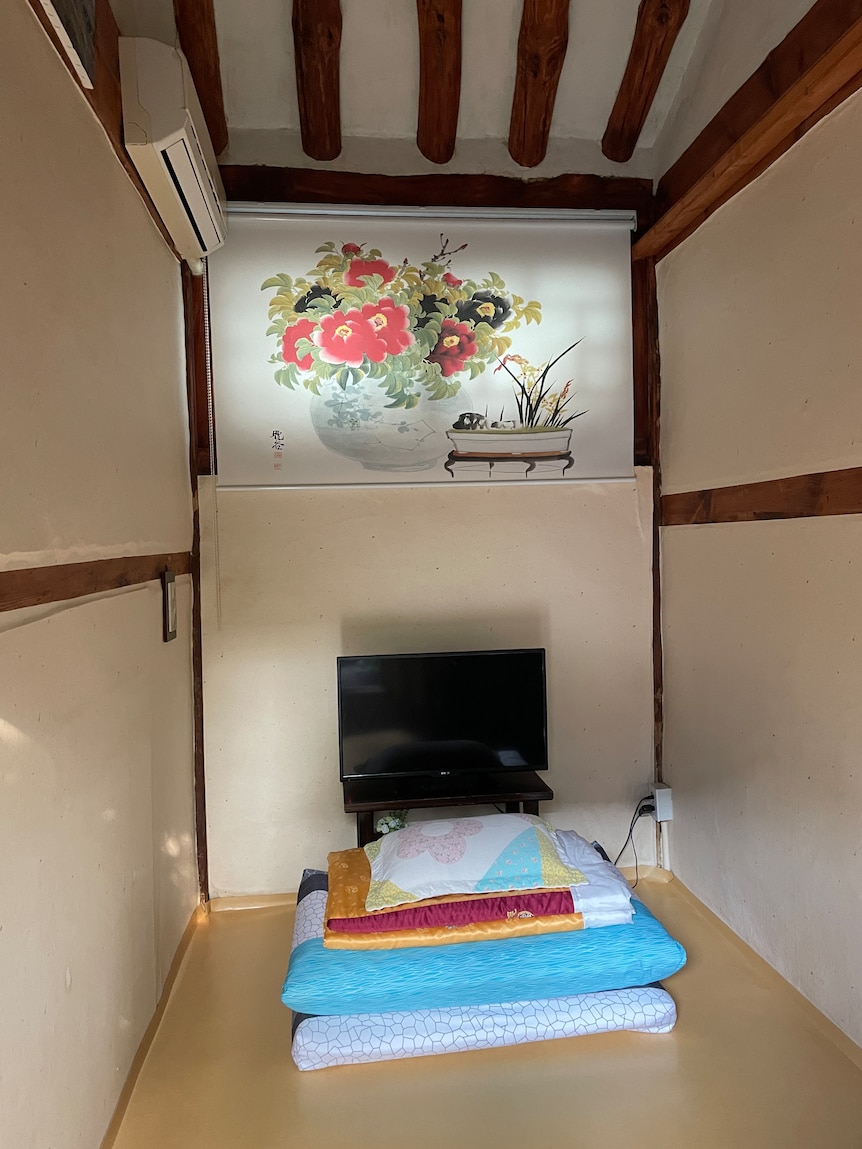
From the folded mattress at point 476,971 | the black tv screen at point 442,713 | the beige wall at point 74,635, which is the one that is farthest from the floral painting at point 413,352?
the folded mattress at point 476,971

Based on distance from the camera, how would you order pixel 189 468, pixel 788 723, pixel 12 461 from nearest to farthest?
pixel 12 461
pixel 788 723
pixel 189 468

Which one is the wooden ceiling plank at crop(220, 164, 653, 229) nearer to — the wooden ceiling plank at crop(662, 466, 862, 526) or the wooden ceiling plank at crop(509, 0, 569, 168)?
the wooden ceiling plank at crop(509, 0, 569, 168)

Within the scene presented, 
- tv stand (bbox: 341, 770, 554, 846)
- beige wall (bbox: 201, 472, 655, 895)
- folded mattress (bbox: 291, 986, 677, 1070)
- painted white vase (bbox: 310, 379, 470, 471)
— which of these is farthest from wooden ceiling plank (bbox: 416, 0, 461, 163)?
folded mattress (bbox: 291, 986, 677, 1070)

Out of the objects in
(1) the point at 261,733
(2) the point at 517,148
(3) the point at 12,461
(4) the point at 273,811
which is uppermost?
(2) the point at 517,148

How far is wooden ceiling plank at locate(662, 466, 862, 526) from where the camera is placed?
2.14 meters

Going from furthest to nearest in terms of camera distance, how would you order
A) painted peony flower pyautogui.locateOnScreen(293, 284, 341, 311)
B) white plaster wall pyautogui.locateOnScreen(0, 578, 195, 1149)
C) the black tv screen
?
painted peony flower pyautogui.locateOnScreen(293, 284, 341, 311), the black tv screen, white plaster wall pyautogui.locateOnScreen(0, 578, 195, 1149)

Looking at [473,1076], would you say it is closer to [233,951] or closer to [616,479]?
[233,951]

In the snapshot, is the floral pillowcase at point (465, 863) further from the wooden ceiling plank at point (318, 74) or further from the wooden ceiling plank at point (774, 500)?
the wooden ceiling plank at point (318, 74)

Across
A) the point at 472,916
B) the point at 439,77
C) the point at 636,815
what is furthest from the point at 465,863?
the point at 439,77

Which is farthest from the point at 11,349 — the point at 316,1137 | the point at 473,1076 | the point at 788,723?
the point at 788,723

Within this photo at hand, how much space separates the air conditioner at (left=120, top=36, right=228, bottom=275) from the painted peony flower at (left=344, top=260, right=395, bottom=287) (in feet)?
2.40

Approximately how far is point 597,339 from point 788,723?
1.75 metres

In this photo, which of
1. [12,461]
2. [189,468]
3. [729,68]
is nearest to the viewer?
[12,461]

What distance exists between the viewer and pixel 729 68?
2.69 meters
